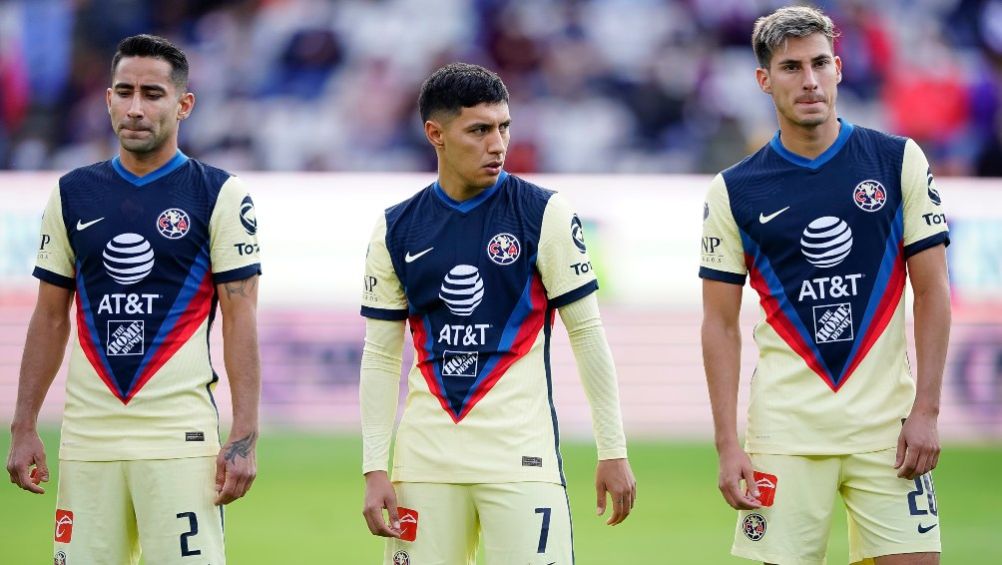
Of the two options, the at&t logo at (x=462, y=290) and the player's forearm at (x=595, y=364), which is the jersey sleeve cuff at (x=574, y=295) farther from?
the at&t logo at (x=462, y=290)

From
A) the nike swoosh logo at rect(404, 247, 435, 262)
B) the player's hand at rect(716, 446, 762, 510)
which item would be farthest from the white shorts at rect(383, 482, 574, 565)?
the nike swoosh logo at rect(404, 247, 435, 262)

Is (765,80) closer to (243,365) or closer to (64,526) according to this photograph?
(243,365)

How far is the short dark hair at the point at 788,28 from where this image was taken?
4930 millimetres

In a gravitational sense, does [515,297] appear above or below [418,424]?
above

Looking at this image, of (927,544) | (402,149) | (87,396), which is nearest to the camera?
(927,544)

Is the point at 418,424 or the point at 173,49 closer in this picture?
the point at 418,424

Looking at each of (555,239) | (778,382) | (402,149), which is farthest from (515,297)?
(402,149)

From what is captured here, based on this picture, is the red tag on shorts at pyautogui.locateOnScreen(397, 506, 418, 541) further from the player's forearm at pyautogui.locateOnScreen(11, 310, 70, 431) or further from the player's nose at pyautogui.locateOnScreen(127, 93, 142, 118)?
the player's nose at pyautogui.locateOnScreen(127, 93, 142, 118)

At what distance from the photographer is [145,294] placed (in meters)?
4.98

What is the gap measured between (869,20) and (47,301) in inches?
496

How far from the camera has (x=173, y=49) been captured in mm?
5230

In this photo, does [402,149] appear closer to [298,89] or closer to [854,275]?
[298,89]

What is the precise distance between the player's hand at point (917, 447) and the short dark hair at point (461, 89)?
1.72 meters

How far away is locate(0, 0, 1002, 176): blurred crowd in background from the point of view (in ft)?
50.2
